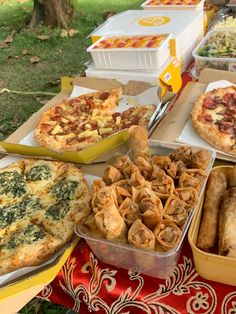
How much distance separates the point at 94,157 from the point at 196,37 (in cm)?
119

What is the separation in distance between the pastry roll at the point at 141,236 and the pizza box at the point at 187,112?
575 millimetres

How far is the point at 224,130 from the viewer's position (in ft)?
5.19

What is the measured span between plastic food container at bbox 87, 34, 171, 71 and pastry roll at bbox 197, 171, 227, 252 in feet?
3.06

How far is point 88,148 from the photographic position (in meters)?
1.52

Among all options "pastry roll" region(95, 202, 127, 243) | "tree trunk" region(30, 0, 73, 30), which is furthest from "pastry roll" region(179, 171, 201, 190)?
"tree trunk" region(30, 0, 73, 30)

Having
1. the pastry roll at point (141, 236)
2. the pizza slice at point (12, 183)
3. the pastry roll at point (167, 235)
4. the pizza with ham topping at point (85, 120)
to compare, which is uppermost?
the pastry roll at point (141, 236)

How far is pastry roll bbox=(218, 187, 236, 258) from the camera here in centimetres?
99

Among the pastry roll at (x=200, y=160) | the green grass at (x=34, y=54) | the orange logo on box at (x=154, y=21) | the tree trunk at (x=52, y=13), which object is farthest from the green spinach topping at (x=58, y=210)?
the tree trunk at (x=52, y=13)

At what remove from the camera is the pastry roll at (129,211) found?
1.02 metres

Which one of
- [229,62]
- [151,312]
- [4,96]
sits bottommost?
[4,96]

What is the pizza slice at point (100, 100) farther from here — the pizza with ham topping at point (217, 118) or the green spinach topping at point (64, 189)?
the green spinach topping at point (64, 189)

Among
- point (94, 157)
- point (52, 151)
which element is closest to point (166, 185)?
point (94, 157)

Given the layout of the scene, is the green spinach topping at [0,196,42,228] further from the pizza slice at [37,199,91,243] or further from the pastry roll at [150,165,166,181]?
the pastry roll at [150,165,166,181]

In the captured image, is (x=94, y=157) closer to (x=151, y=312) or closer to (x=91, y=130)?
(x=91, y=130)
